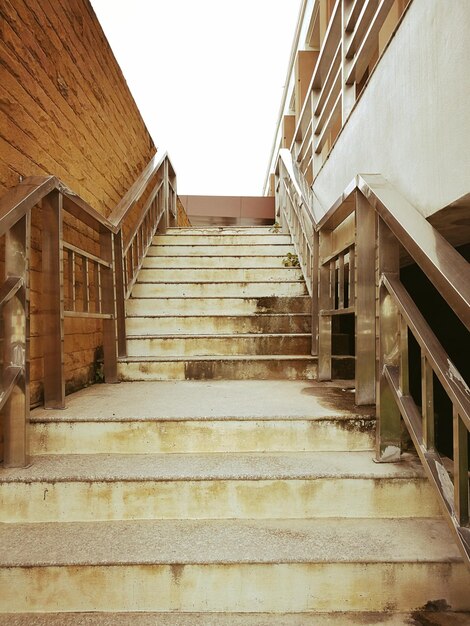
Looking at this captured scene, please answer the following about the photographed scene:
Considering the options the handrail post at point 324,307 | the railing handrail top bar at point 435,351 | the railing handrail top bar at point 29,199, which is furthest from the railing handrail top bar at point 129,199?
the railing handrail top bar at point 435,351

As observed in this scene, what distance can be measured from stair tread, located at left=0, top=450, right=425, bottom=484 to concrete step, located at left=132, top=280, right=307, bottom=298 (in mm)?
2108

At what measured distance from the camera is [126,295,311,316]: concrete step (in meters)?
3.61

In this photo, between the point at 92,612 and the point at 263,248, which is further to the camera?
the point at 263,248

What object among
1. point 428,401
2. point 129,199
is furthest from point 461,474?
point 129,199

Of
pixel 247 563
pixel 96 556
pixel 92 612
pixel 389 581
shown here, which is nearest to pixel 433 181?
pixel 389 581

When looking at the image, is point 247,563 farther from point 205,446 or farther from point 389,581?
point 205,446

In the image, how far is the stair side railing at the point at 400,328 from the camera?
116cm

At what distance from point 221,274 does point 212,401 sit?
6.85ft

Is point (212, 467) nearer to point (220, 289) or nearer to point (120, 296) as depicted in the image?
point (120, 296)

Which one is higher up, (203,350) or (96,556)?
(203,350)

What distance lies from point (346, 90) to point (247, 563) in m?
3.30

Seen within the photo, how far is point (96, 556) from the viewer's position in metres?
1.34

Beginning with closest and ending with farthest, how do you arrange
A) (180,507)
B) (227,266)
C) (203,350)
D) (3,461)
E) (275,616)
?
(275,616)
(180,507)
(3,461)
(203,350)
(227,266)

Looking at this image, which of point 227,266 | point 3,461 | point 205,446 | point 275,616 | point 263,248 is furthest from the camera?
point 263,248
